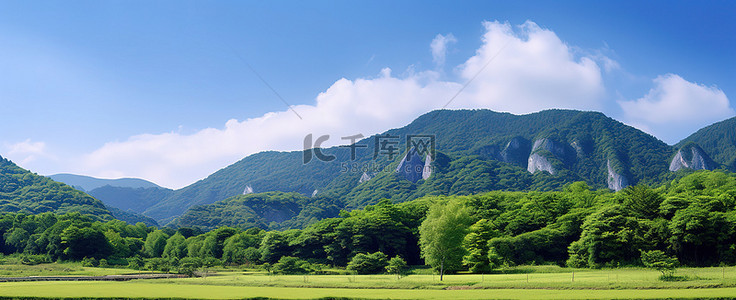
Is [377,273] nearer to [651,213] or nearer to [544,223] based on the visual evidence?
[544,223]

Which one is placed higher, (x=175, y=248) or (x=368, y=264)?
(x=368, y=264)

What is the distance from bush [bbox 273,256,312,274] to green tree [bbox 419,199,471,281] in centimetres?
2179

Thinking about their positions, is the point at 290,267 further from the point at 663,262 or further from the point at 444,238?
the point at 663,262

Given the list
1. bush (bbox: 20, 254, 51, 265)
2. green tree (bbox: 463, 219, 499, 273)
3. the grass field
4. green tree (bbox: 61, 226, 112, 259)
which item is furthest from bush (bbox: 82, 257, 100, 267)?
green tree (bbox: 463, 219, 499, 273)

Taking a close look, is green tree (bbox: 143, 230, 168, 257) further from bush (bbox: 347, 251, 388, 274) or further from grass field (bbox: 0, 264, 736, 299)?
grass field (bbox: 0, 264, 736, 299)

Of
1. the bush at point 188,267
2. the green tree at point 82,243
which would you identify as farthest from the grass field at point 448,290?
the green tree at point 82,243

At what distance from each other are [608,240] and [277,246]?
178 ft

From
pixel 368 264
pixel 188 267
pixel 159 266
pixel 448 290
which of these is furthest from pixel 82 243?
pixel 448 290

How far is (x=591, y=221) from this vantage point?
6450cm

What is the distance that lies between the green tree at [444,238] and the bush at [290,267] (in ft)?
71.5

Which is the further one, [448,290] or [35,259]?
[35,259]

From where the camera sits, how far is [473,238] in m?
64.1

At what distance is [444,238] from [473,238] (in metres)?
8.89

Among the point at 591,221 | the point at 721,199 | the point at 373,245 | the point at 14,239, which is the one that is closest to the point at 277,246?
the point at 373,245
